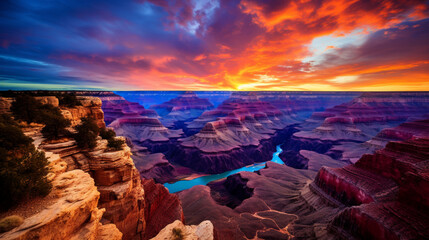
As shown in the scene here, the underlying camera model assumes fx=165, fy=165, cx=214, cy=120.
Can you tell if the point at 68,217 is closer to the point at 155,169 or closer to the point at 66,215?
the point at 66,215

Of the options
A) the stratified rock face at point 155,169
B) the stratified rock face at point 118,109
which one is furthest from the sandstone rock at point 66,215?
the stratified rock face at point 118,109

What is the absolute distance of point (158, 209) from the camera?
21.5 metres

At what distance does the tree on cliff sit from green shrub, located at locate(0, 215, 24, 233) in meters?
1.75

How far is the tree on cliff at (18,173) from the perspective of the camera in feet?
23.5

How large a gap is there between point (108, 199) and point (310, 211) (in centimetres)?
3168

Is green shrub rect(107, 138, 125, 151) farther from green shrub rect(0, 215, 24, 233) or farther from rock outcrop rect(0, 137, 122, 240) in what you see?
green shrub rect(0, 215, 24, 233)

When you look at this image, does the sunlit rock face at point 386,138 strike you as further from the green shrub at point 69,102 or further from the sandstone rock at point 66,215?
the green shrub at point 69,102

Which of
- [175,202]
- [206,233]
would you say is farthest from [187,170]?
[206,233]

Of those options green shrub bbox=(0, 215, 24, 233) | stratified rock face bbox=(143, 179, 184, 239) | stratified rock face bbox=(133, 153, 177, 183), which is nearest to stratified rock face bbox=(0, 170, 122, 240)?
green shrub bbox=(0, 215, 24, 233)

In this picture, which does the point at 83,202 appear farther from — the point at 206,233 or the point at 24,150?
the point at 206,233

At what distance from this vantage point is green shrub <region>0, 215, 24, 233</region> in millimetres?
5801

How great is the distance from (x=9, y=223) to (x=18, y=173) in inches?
134

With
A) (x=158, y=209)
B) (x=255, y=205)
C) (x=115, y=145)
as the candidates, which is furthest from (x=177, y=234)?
(x=255, y=205)

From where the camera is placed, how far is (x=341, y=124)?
91.6 metres
